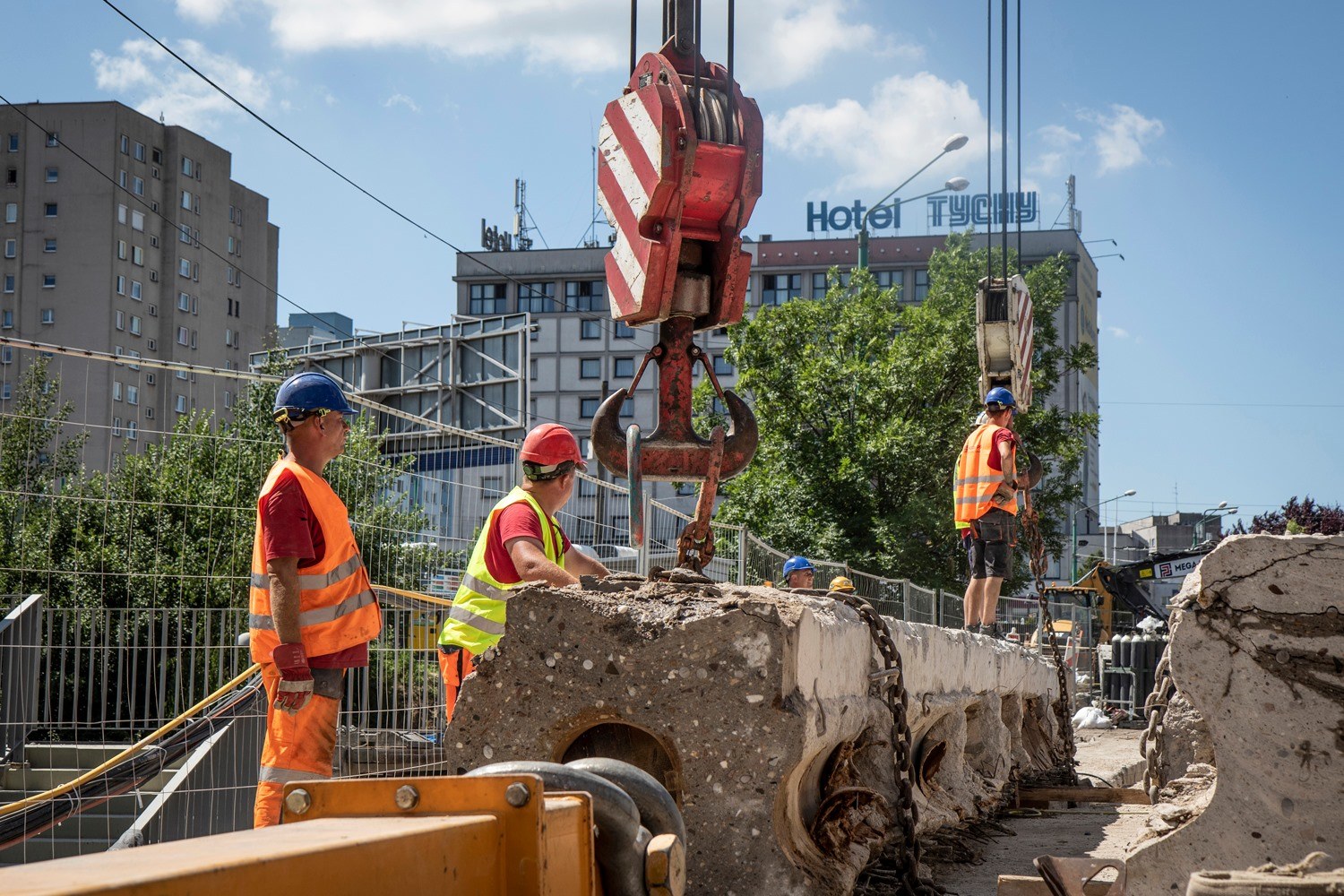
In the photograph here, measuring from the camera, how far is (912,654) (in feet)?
16.7

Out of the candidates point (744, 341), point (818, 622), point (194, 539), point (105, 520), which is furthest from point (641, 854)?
point (744, 341)

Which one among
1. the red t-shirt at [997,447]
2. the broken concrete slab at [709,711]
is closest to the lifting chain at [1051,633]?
the red t-shirt at [997,447]

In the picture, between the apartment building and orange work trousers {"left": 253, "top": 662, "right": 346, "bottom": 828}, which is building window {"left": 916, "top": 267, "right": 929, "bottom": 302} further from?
orange work trousers {"left": 253, "top": 662, "right": 346, "bottom": 828}

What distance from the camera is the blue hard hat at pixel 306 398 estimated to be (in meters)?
4.67

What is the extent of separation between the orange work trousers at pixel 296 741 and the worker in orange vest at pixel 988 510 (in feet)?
16.9

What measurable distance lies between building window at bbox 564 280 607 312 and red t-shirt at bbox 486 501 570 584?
2966 inches

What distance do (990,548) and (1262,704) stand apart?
534 cm

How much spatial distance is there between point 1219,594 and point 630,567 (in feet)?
23.6

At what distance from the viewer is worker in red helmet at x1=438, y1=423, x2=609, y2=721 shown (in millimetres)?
5125

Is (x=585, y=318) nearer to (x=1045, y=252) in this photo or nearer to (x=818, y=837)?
(x=1045, y=252)

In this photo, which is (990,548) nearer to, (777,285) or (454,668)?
(454,668)

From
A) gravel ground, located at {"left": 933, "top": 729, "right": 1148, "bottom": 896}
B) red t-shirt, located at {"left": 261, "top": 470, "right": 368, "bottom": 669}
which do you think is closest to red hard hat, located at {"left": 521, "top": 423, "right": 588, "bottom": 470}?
red t-shirt, located at {"left": 261, "top": 470, "right": 368, "bottom": 669}

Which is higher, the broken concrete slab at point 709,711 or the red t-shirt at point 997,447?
the red t-shirt at point 997,447

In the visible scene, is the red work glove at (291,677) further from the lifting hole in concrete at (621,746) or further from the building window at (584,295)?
the building window at (584,295)
